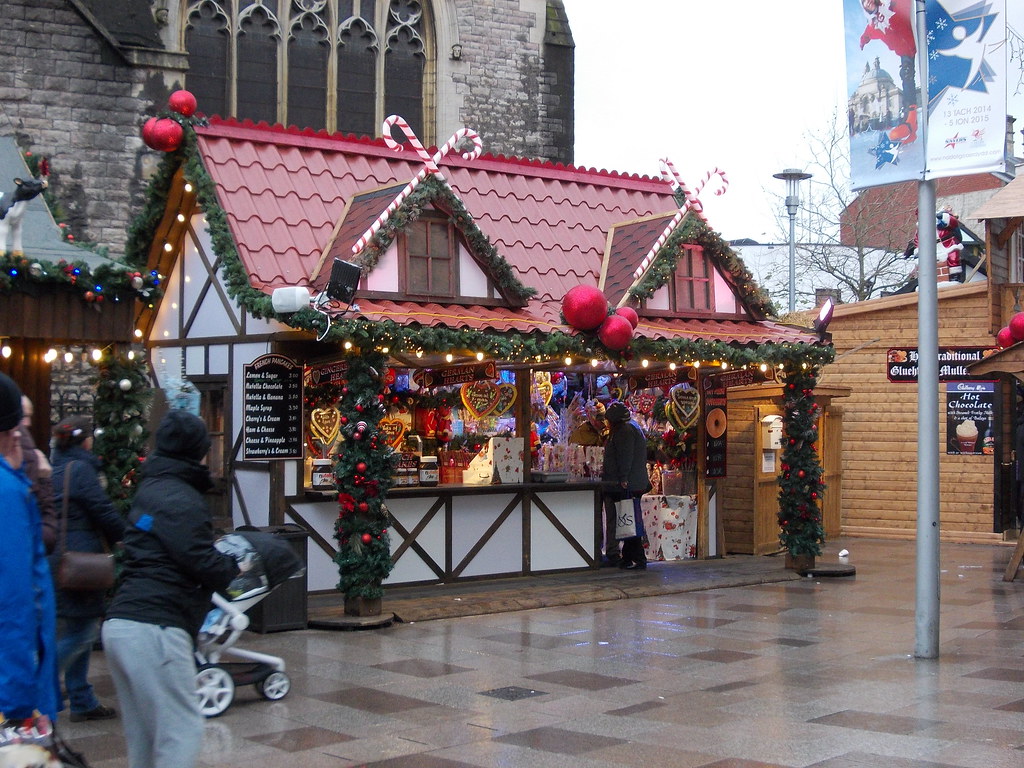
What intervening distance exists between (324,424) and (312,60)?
39.4 feet

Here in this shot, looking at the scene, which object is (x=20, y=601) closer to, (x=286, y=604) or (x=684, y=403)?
(x=286, y=604)

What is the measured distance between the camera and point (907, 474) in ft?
63.1

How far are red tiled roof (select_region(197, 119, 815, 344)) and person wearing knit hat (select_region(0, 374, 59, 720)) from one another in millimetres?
7023

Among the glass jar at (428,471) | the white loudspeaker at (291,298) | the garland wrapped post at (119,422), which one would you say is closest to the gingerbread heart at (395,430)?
the glass jar at (428,471)

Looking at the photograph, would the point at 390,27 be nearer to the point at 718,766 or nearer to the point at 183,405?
the point at 183,405

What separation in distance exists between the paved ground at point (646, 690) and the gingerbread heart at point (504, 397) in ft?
6.94

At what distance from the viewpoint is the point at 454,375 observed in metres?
13.6

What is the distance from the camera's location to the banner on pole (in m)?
9.32

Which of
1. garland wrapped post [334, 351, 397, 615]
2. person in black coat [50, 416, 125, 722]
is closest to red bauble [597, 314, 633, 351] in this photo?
garland wrapped post [334, 351, 397, 615]

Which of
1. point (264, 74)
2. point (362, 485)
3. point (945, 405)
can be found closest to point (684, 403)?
point (362, 485)

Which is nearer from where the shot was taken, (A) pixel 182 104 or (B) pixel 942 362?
(A) pixel 182 104

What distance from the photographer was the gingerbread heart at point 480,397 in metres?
13.7

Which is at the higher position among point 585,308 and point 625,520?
point 585,308

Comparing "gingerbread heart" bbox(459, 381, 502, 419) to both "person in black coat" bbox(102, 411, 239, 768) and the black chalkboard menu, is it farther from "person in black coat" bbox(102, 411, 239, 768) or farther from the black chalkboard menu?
"person in black coat" bbox(102, 411, 239, 768)
